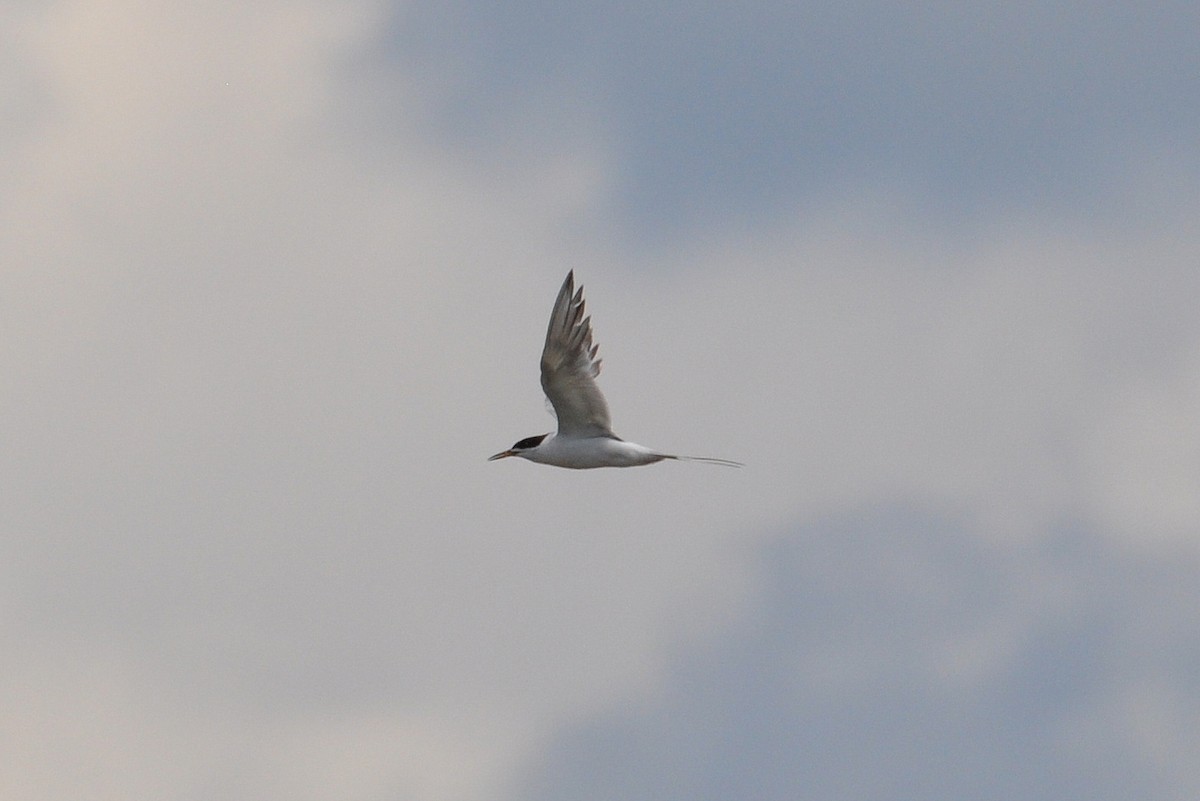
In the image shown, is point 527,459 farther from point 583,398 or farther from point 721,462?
point 721,462

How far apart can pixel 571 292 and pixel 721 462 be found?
419cm

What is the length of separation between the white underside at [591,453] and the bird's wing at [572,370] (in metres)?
0.24

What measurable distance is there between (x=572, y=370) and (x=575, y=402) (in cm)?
63

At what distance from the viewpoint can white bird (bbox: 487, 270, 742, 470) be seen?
4659 cm

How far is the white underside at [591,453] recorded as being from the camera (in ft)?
154

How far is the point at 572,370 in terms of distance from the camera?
154ft

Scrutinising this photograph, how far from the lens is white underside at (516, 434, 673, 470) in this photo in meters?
47.1

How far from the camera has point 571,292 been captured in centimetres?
Result: 4644

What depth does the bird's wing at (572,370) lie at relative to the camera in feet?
153

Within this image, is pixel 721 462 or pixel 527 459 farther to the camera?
pixel 527 459

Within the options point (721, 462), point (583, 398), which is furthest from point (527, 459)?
point (721, 462)

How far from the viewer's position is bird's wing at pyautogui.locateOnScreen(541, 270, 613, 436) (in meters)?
46.5

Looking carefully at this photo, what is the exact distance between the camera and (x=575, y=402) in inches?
1858

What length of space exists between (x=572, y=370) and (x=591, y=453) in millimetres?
1598
